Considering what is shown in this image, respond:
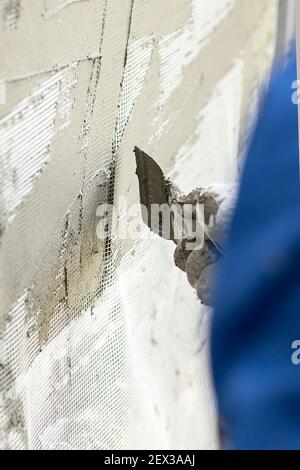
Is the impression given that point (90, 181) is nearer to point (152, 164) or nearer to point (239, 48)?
point (152, 164)

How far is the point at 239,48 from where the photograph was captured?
44.4 inches

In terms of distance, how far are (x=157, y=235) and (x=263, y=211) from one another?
0.25m

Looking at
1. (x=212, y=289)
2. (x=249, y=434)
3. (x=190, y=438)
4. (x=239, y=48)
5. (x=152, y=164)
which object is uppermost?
(x=239, y=48)

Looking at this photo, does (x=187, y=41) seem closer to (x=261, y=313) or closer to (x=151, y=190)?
(x=151, y=190)

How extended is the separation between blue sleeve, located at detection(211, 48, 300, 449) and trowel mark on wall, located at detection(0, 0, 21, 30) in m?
0.26

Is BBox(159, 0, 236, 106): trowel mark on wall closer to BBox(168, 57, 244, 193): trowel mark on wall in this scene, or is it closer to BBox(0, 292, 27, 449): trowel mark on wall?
BBox(168, 57, 244, 193): trowel mark on wall

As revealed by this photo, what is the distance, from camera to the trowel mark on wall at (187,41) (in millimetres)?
842

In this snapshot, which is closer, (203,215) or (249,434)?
(249,434)

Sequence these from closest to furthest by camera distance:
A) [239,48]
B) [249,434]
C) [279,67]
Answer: [249,434], [279,67], [239,48]

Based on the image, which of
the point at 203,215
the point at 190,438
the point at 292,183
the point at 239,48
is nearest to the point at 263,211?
the point at 292,183

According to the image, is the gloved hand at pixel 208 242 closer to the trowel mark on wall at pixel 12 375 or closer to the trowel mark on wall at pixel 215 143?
the trowel mark on wall at pixel 215 143

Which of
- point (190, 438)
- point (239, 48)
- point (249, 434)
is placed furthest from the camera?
point (239, 48)

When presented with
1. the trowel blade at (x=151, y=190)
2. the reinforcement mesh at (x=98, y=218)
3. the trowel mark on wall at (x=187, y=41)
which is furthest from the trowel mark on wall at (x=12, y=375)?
the trowel mark on wall at (x=187, y=41)

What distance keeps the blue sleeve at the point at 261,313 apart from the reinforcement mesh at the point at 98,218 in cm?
17
